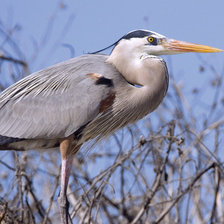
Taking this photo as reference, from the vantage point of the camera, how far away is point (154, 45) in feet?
13.7

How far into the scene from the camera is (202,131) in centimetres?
488

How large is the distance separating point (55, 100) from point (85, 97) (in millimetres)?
288

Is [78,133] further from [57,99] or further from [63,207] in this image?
[63,207]

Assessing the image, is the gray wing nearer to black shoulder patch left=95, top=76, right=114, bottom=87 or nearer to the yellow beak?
black shoulder patch left=95, top=76, right=114, bottom=87

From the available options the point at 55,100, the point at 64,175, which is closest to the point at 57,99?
the point at 55,100

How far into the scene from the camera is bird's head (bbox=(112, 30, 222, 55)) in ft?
13.6

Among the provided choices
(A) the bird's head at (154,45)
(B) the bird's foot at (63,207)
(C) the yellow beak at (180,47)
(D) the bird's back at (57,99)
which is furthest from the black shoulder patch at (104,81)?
(B) the bird's foot at (63,207)

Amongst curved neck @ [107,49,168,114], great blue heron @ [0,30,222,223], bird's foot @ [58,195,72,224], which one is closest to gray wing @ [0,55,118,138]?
great blue heron @ [0,30,222,223]

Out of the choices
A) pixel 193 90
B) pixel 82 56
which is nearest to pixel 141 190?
pixel 82 56

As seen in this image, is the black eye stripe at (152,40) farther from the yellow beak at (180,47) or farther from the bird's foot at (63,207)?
the bird's foot at (63,207)

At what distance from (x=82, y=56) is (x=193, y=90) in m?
1.76

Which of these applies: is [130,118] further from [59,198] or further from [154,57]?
[59,198]

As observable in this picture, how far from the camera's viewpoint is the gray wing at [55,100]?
4148 mm

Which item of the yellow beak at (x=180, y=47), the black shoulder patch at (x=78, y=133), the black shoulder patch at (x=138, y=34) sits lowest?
the black shoulder patch at (x=78, y=133)
